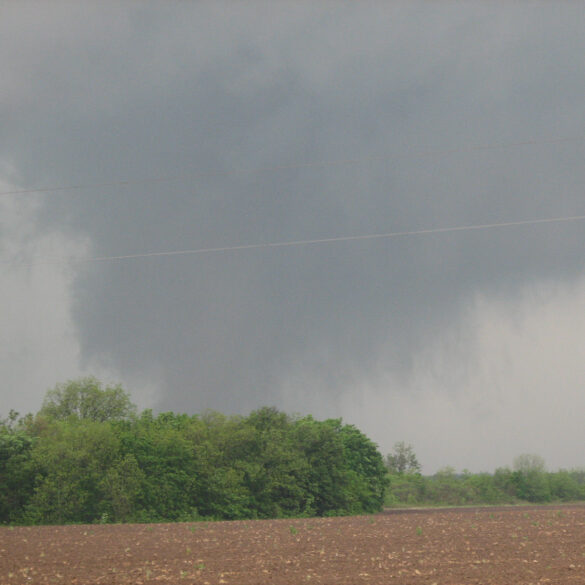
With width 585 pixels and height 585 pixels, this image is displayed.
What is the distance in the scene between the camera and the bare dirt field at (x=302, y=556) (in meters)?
17.6

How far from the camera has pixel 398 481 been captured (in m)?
88.1

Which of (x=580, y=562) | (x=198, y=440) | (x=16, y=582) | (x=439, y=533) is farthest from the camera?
(x=198, y=440)

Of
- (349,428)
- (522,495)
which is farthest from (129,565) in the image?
(522,495)

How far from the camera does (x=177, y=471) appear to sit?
148ft

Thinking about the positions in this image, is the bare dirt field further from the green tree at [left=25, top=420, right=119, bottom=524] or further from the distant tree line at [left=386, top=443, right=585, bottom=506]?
the distant tree line at [left=386, top=443, right=585, bottom=506]

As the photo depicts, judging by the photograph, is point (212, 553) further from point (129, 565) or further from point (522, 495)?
point (522, 495)

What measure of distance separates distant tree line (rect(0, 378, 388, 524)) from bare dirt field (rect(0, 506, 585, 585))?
31.1 ft

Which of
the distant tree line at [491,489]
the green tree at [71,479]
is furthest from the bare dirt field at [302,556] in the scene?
the distant tree line at [491,489]

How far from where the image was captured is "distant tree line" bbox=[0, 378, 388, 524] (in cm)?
4250

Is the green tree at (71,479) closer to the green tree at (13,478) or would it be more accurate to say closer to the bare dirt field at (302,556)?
the green tree at (13,478)

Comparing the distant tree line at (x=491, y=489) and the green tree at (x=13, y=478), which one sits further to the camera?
the distant tree line at (x=491, y=489)

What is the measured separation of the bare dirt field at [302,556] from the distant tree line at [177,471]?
9488 millimetres

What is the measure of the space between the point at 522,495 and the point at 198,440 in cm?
4720

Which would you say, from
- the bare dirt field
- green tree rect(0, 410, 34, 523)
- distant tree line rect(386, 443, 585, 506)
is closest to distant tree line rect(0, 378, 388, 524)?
green tree rect(0, 410, 34, 523)
